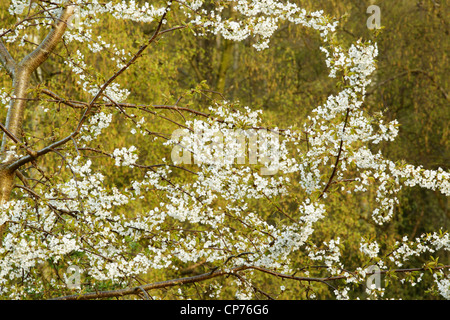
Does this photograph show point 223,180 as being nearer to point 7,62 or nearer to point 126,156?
point 126,156

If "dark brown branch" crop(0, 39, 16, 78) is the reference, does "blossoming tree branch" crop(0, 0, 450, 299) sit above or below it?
below

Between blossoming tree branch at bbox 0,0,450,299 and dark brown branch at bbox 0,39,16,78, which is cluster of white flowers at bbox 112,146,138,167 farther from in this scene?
dark brown branch at bbox 0,39,16,78

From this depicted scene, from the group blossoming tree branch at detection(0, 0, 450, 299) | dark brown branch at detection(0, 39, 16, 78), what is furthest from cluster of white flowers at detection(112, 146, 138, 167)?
dark brown branch at detection(0, 39, 16, 78)

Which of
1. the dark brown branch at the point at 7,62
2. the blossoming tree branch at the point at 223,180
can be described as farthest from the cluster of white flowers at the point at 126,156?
the dark brown branch at the point at 7,62

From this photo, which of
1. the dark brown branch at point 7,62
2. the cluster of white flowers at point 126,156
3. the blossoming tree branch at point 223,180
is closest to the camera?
the blossoming tree branch at point 223,180

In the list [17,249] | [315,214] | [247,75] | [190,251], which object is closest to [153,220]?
[190,251]

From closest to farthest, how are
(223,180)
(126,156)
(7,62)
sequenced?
(126,156)
(223,180)
(7,62)

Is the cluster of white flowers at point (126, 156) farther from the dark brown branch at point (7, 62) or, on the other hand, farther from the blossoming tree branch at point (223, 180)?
the dark brown branch at point (7, 62)

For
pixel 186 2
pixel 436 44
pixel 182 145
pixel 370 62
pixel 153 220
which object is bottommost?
pixel 153 220

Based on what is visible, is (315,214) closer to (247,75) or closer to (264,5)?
(264,5)

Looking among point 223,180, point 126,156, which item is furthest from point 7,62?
point 223,180

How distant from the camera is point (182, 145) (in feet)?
10.8
